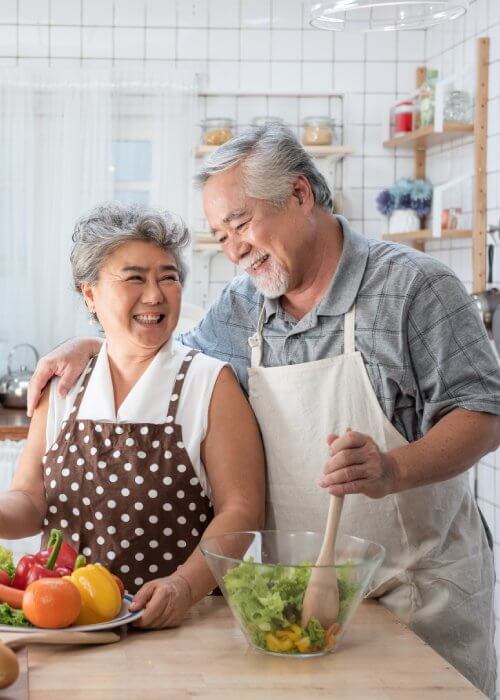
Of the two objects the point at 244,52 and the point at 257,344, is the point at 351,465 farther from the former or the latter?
the point at 244,52

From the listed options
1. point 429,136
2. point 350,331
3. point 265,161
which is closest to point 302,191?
point 265,161

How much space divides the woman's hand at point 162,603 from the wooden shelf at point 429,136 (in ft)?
9.58

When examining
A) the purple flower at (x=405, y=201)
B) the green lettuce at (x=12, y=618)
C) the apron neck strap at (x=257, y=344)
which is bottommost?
the green lettuce at (x=12, y=618)

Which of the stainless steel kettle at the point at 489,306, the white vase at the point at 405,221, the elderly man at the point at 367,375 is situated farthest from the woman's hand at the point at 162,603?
the white vase at the point at 405,221

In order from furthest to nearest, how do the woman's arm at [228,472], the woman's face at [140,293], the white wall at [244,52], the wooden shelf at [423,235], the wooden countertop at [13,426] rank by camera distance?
the white wall at [244,52] < the wooden shelf at [423,235] < the wooden countertop at [13,426] < the woman's face at [140,293] < the woman's arm at [228,472]

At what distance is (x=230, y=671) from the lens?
51.3 inches

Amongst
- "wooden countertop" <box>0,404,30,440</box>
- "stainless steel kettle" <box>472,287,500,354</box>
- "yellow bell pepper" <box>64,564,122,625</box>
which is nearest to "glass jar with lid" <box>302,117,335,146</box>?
"stainless steel kettle" <box>472,287,500,354</box>

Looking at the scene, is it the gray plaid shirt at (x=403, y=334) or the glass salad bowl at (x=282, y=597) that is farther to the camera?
the gray plaid shirt at (x=403, y=334)

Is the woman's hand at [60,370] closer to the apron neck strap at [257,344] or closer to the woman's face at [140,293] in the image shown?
the woman's face at [140,293]

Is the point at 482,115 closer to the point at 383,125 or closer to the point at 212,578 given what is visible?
the point at 383,125

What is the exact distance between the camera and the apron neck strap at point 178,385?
174 centimetres

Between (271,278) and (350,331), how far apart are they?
0.17 meters

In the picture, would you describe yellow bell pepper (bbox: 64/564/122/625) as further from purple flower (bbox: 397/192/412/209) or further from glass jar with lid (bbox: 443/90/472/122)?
purple flower (bbox: 397/192/412/209)

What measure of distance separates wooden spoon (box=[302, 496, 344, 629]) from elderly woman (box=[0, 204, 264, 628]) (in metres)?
0.29
